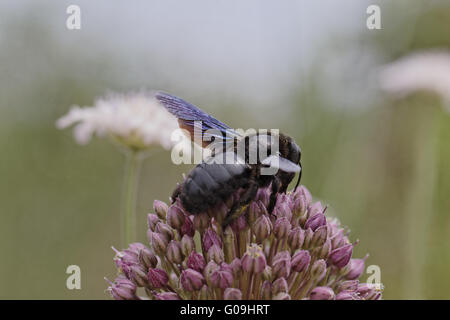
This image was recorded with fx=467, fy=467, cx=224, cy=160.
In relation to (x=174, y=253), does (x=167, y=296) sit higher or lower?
lower

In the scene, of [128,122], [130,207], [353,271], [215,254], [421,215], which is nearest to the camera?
[215,254]

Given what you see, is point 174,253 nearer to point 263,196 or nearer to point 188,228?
point 188,228

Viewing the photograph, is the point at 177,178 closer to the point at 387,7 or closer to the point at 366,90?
the point at 366,90

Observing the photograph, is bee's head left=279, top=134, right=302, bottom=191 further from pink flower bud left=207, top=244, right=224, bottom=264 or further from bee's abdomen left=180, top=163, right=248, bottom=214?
pink flower bud left=207, top=244, right=224, bottom=264

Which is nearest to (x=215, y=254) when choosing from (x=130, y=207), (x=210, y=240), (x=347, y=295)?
(x=210, y=240)

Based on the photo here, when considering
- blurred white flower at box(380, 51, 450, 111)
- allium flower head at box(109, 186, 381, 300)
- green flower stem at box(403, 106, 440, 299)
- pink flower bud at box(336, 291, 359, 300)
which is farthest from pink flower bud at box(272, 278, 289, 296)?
blurred white flower at box(380, 51, 450, 111)
